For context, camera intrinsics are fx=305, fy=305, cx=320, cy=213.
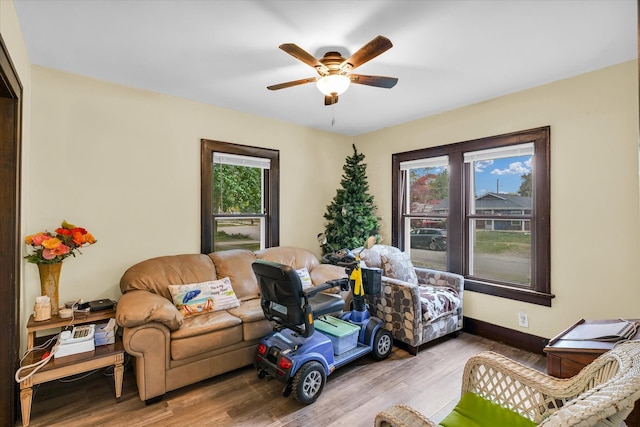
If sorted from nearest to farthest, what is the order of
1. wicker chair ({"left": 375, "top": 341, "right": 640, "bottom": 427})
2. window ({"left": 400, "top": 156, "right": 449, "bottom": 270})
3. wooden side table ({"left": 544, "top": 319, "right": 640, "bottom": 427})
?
wicker chair ({"left": 375, "top": 341, "right": 640, "bottom": 427}) → wooden side table ({"left": 544, "top": 319, "right": 640, "bottom": 427}) → window ({"left": 400, "top": 156, "right": 449, "bottom": 270})

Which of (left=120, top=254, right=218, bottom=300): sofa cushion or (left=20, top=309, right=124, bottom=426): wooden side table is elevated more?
(left=120, top=254, right=218, bottom=300): sofa cushion

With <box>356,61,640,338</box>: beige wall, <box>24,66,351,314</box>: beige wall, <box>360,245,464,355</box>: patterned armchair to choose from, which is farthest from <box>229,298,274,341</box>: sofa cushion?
<box>356,61,640,338</box>: beige wall

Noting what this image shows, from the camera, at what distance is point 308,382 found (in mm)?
2336

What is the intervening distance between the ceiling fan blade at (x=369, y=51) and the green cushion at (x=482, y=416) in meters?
2.01

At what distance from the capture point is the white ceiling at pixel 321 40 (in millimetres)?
1937

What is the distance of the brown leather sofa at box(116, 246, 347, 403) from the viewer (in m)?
2.27

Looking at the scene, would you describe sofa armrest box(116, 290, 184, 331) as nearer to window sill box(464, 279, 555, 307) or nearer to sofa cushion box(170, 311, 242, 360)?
sofa cushion box(170, 311, 242, 360)

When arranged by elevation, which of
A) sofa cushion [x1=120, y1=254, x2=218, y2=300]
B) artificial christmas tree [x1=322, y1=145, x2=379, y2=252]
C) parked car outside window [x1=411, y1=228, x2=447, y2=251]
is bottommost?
sofa cushion [x1=120, y1=254, x2=218, y2=300]

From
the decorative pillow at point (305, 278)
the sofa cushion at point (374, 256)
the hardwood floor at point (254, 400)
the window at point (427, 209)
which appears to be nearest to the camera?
the hardwood floor at point (254, 400)

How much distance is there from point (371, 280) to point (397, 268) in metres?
0.89

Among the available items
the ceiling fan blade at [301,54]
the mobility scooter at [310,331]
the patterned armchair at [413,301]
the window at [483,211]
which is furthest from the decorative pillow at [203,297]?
the window at [483,211]

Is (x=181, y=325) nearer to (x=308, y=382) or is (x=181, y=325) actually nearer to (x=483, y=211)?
(x=308, y=382)

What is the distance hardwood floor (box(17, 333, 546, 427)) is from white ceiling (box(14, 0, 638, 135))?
9.00 ft

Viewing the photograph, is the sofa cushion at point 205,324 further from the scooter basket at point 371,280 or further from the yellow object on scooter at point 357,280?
the scooter basket at point 371,280
